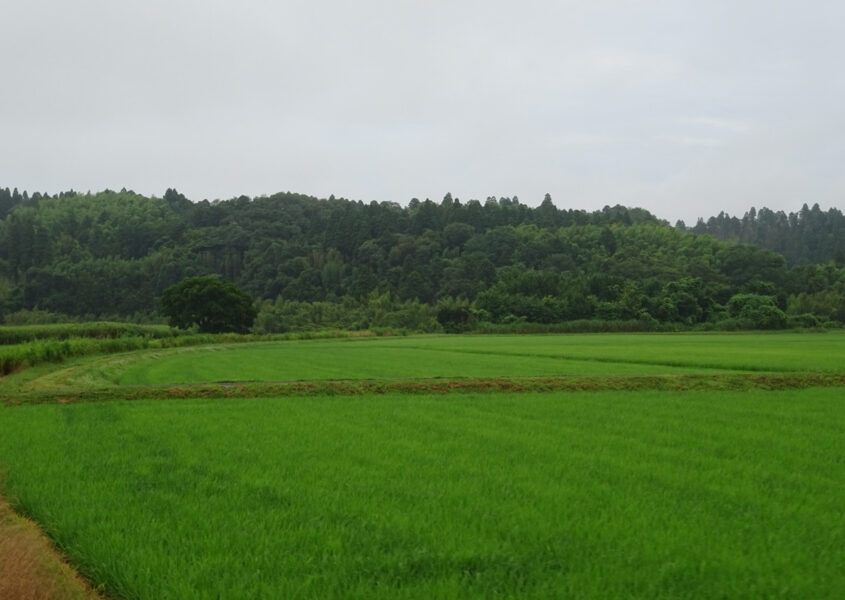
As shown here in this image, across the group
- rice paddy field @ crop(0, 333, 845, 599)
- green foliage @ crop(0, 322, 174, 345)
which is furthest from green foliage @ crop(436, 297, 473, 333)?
rice paddy field @ crop(0, 333, 845, 599)

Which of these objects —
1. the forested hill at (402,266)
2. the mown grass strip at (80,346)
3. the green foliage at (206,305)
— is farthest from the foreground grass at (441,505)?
the forested hill at (402,266)

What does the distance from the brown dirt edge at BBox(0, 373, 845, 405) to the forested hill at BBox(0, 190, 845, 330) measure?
65.1 m

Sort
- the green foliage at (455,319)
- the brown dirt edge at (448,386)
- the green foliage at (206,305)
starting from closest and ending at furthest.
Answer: the brown dirt edge at (448,386) < the green foliage at (206,305) < the green foliage at (455,319)

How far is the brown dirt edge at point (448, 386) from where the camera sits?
18.0 m

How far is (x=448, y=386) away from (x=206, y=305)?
51.9m

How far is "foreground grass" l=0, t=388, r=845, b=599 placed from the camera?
518 centimetres

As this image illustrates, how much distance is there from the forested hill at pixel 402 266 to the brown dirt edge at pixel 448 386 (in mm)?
65127

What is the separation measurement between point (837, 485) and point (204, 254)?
126 meters

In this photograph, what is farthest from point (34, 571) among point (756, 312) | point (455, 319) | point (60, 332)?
point (756, 312)

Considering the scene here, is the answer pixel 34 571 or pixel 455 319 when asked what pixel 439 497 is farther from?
pixel 455 319

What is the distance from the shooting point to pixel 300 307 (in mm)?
98562

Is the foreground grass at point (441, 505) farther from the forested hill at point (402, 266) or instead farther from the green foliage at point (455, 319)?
the forested hill at point (402, 266)

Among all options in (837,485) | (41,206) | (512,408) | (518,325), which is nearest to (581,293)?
(518,325)

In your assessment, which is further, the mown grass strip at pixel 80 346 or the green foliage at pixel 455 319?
the green foliage at pixel 455 319
